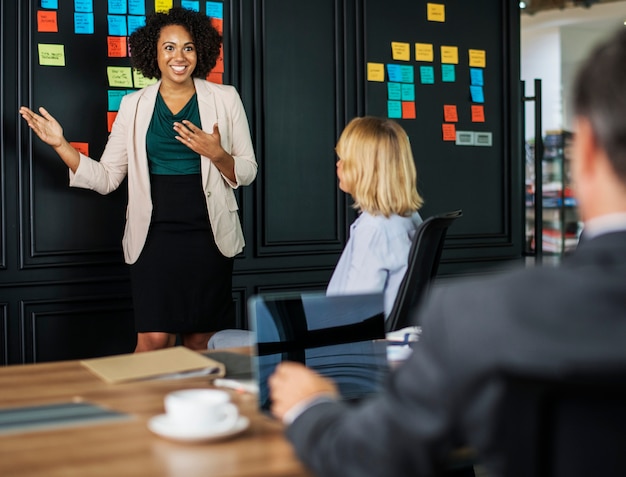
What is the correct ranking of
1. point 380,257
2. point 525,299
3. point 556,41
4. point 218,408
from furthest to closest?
point 556,41
point 380,257
point 218,408
point 525,299

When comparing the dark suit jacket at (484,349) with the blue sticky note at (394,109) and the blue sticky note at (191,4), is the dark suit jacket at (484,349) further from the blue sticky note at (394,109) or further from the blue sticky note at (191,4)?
the blue sticky note at (394,109)

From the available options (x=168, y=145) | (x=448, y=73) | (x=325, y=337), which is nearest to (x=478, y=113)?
(x=448, y=73)

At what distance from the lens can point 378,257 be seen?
2580 millimetres

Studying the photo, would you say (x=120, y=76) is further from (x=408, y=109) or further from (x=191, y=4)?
(x=408, y=109)

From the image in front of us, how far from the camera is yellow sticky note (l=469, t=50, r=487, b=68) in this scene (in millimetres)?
5148

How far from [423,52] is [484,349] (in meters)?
4.44

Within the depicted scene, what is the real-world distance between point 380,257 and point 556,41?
7557mm

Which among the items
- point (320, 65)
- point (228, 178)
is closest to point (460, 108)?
point (320, 65)

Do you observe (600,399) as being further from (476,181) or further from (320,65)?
(476,181)

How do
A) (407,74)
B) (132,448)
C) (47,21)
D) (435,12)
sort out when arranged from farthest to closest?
(435,12)
(407,74)
(47,21)
(132,448)

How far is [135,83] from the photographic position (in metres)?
4.14

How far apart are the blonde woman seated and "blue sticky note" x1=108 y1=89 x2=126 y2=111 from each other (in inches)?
67.9

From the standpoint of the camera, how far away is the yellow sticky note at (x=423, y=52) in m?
4.95

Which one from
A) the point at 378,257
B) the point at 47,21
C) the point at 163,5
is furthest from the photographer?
the point at 163,5
